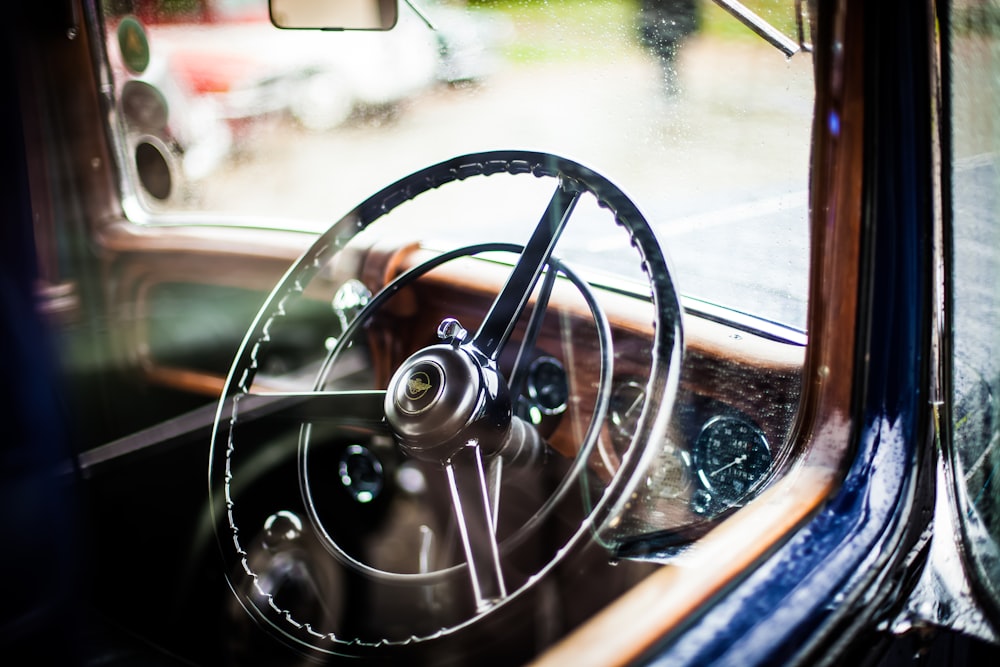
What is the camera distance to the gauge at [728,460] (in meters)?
1.24

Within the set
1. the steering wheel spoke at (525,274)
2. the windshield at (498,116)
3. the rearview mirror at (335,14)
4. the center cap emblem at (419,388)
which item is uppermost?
the rearview mirror at (335,14)

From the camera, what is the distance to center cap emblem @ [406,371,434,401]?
1.21 meters

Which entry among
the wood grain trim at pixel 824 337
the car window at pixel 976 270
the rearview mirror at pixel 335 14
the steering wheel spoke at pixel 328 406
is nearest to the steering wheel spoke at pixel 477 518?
the steering wheel spoke at pixel 328 406

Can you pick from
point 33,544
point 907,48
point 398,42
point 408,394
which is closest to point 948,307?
point 907,48

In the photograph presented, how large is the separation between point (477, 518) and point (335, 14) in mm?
1058

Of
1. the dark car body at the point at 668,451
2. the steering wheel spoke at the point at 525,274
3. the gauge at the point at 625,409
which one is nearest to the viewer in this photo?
the dark car body at the point at 668,451

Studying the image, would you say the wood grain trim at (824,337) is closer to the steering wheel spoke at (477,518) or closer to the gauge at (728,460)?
the gauge at (728,460)

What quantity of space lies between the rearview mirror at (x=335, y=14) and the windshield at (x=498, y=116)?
0.89 feet

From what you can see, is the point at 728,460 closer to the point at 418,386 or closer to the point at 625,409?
the point at 625,409

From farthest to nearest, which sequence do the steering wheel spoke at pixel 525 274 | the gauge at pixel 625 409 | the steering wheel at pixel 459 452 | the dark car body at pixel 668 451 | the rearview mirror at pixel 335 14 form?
1. the rearview mirror at pixel 335 14
2. the gauge at pixel 625 409
3. the steering wheel spoke at pixel 525 274
4. the steering wheel at pixel 459 452
5. the dark car body at pixel 668 451

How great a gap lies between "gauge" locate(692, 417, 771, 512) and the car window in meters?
0.28

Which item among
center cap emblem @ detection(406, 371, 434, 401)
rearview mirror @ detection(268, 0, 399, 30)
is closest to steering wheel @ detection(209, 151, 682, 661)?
center cap emblem @ detection(406, 371, 434, 401)

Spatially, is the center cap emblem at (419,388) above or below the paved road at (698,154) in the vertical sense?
below

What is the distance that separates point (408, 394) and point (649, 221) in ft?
1.43
